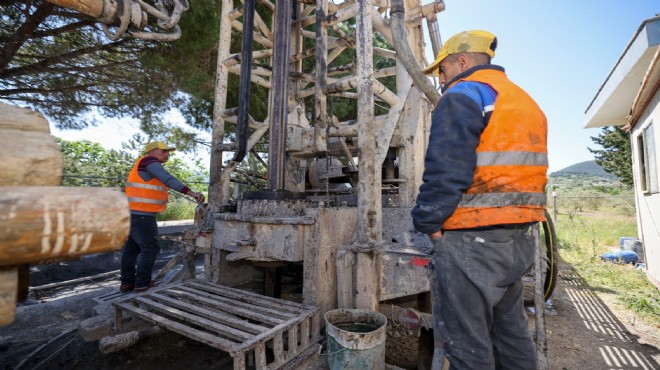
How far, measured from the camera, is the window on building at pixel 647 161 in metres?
5.40

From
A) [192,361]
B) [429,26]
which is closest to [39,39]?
[192,361]

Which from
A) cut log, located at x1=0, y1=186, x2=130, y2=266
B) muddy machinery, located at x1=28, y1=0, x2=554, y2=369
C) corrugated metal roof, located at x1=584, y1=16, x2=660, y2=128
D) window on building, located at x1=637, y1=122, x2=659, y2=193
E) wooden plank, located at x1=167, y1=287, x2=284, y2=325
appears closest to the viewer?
cut log, located at x1=0, y1=186, x2=130, y2=266

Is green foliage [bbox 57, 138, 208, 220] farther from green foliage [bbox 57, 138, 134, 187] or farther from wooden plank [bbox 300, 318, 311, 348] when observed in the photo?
wooden plank [bbox 300, 318, 311, 348]

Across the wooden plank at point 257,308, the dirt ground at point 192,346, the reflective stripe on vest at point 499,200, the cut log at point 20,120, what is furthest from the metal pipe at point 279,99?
the cut log at point 20,120

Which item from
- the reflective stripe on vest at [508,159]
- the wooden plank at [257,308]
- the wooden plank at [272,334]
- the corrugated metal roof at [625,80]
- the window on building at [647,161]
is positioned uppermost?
A: the corrugated metal roof at [625,80]

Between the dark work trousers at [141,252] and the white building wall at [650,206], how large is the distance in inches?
313

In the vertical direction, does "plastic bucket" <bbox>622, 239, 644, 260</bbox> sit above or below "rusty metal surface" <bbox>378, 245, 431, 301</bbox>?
below

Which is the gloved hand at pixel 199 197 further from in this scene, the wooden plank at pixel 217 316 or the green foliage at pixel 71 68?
the green foliage at pixel 71 68

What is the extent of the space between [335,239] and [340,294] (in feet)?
1.59

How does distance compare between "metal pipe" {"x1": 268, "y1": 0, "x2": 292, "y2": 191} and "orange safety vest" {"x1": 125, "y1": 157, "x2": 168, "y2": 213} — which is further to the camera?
"orange safety vest" {"x1": 125, "y1": 157, "x2": 168, "y2": 213}

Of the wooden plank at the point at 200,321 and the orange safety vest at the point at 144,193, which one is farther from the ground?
the orange safety vest at the point at 144,193

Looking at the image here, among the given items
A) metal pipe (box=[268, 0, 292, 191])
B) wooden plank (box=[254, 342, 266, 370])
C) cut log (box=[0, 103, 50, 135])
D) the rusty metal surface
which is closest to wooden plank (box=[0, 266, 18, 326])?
cut log (box=[0, 103, 50, 135])

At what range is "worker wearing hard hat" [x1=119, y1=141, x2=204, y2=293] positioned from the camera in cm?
375

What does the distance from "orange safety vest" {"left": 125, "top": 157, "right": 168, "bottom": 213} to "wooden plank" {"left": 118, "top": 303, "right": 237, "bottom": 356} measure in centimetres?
140
